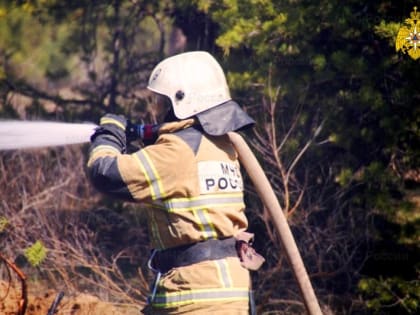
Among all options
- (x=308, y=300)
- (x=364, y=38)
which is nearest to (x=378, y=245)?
(x=364, y=38)

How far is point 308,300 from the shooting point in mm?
4293

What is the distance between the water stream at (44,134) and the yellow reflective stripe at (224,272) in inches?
42.0

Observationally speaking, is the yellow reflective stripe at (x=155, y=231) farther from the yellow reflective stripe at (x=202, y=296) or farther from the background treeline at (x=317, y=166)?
the background treeline at (x=317, y=166)

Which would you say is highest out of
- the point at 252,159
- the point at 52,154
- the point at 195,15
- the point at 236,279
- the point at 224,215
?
the point at 195,15

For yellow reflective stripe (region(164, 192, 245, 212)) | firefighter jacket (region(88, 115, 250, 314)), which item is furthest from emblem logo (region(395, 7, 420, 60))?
yellow reflective stripe (region(164, 192, 245, 212))

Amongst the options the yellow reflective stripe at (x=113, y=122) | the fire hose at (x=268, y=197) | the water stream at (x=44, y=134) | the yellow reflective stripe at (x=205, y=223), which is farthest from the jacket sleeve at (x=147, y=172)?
the water stream at (x=44, y=134)

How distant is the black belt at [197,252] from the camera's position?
3.93 meters

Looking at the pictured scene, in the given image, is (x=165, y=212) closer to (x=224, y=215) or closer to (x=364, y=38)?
(x=224, y=215)

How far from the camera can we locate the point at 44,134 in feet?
15.4

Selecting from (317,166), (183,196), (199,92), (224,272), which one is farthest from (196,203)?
(317,166)

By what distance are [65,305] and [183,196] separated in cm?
217

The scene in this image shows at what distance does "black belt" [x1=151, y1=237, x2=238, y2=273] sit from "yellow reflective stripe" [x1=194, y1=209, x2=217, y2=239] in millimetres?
47

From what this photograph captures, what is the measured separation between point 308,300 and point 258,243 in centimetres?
234

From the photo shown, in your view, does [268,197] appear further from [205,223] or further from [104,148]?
[104,148]
